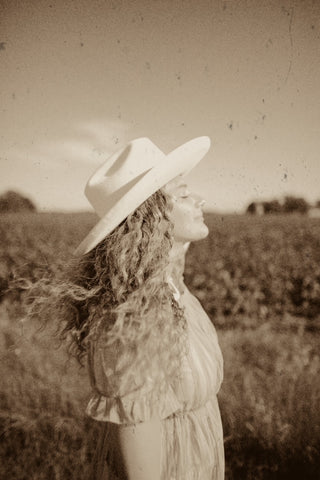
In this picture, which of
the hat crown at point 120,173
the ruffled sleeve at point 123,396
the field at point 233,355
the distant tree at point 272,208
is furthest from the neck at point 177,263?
the distant tree at point 272,208

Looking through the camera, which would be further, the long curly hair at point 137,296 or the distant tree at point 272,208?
the distant tree at point 272,208

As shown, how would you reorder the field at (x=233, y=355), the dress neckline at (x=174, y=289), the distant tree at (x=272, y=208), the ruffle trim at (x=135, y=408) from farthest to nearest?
the distant tree at (x=272, y=208)
the field at (x=233, y=355)
the dress neckline at (x=174, y=289)
the ruffle trim at (x=135, y=408)

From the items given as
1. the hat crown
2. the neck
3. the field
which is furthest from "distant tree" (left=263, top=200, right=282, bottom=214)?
the hat crown

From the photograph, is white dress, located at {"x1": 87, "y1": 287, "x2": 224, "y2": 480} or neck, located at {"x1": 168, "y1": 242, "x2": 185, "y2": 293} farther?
neck, located at {"x1": 168, "y1": 242, "x2": 185, "y2": 293}

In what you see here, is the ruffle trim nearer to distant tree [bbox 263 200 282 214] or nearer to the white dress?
the white dress

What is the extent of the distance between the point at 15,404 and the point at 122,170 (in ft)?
9.00

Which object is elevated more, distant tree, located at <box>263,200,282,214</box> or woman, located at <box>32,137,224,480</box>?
distant tree, located at <box>263,200,282,214</box>

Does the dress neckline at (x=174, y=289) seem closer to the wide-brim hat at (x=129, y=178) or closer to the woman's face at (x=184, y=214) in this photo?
the woman's face at (x=184, y=214)

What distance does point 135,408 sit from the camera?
41.1 inches

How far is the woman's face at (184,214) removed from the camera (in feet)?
4.03

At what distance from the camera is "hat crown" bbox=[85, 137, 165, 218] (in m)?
1.18

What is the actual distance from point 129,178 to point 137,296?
0.37 metres

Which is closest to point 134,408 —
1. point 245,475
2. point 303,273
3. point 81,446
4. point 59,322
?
point 59,322

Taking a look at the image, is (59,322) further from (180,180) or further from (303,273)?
(303,273)
